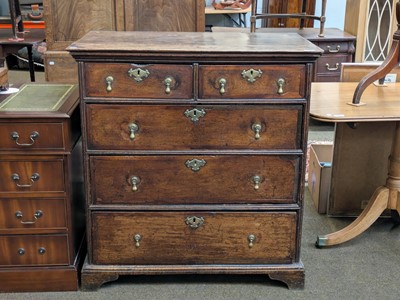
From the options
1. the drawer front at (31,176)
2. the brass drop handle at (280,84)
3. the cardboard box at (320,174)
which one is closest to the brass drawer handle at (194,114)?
the brass drop handle at (280,84)


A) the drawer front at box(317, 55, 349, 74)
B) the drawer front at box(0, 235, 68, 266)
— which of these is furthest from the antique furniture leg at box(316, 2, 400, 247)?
the drawer front at box(317, 55, 349, 74)

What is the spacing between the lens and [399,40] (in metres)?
2.57

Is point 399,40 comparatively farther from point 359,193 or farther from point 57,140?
Result: point 57,140

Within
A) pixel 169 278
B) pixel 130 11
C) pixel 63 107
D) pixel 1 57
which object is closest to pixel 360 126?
pixel 169 278

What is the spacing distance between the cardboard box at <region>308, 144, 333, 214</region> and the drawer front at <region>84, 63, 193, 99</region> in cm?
123

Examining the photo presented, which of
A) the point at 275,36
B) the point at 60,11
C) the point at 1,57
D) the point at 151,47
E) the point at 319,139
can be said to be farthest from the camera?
the point at 1,57

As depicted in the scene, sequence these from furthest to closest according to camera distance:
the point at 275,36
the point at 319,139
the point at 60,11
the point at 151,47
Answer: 1. the point at 319,139
2. the point at 60,11
3. the point at 275,36
4. the point at 151,47

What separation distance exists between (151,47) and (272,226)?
88cm

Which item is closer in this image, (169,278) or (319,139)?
(169,278)

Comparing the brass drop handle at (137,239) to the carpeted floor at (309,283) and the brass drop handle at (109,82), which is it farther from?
Result: the brass drop handle at (109,82)

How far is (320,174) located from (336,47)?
170 centimetres

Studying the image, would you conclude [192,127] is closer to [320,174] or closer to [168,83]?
[168,83]

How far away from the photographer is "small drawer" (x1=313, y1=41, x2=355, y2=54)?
441cm

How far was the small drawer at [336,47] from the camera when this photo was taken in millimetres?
4406
